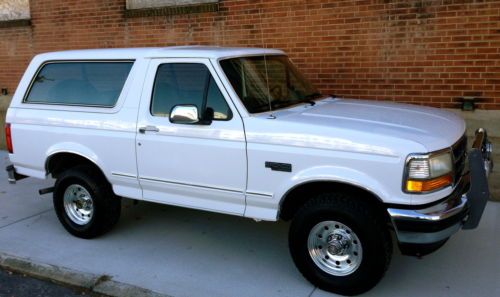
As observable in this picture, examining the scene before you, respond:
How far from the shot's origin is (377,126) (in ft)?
12.5

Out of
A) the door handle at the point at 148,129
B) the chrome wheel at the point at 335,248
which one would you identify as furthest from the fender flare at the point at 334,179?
the door handle at the point at 148,129

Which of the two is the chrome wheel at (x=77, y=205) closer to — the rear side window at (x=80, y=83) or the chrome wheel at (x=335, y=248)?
the rear side window at (x=80, y=83)

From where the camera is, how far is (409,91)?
6492 millimetres

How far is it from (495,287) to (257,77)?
260 cm

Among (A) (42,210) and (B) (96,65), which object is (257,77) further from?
(A) (42,210)

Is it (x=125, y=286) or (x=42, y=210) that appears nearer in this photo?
(x=125, y=286)

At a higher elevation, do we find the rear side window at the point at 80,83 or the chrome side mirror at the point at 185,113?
the rear side window at the point at 80,83

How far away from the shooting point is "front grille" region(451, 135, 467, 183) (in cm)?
379

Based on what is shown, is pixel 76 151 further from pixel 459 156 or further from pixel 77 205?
pixel 459 156

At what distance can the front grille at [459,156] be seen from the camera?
3.79 meters

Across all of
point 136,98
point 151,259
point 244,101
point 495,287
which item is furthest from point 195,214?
point 495,287

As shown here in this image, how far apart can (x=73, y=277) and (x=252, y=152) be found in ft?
6.34

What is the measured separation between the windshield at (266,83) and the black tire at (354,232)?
100cm

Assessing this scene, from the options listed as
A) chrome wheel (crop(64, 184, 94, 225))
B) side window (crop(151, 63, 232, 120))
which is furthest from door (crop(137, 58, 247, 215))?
chrome wheel (crop(64, 184, 94, 225))
